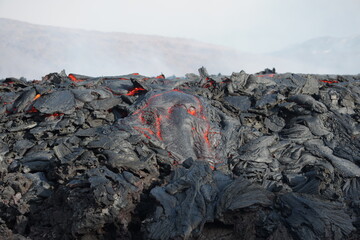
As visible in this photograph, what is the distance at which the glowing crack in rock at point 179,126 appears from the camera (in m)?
6.54

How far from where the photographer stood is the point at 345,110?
8.59m

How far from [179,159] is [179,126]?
2.33ft

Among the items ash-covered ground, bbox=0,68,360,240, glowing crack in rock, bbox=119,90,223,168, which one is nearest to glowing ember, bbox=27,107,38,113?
ash-covered ground, bbox=0,68,360,240

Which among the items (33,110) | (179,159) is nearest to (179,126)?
(179,159)

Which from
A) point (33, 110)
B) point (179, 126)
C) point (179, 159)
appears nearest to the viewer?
point (179, 159)

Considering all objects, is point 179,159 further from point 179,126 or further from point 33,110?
point 33,110

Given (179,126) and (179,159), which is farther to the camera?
(179,126)

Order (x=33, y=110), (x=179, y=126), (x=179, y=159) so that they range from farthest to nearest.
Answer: (x=33, y=110), (x=179, y=126), (x=179, y=159)

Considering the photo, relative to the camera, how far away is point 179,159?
20.8 feet

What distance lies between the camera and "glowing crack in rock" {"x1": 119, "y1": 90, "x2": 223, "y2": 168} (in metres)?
6.54

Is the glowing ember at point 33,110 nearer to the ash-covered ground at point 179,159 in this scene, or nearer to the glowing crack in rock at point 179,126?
the ash-covered ground at point 179,159

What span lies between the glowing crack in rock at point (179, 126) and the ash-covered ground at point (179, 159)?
0.02 m

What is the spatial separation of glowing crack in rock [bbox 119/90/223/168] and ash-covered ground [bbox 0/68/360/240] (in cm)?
2

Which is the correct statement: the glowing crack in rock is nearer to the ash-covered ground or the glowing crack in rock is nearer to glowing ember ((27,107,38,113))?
the ash-covered ground
